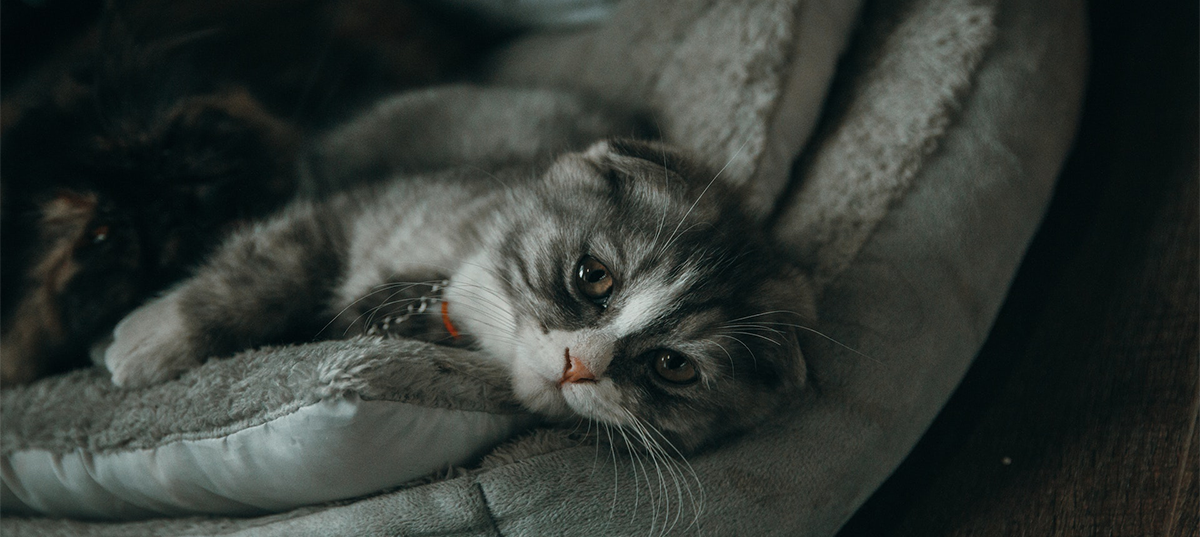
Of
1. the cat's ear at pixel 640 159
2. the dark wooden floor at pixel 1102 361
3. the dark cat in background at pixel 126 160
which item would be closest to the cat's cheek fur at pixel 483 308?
the cat's ear at pixel 640 159

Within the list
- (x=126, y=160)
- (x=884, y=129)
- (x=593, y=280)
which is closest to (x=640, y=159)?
(x=593, y=280)

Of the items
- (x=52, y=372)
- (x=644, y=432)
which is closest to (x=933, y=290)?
(x=644, y=432)

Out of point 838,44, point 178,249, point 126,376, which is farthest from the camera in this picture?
point 838,44

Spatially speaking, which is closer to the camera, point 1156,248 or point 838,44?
point 1156,248

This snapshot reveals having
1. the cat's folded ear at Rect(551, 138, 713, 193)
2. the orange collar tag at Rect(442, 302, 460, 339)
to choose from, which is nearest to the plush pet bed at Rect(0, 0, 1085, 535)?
the orange collar tag at Rect(442, 302, 460, 339)

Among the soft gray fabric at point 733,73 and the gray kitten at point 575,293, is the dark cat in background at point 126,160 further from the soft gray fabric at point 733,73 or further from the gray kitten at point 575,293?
the soft gray fabric at point 733,73

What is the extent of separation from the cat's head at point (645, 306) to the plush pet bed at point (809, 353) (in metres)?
0.07

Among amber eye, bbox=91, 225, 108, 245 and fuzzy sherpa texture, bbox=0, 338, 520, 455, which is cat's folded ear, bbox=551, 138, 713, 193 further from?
amber eye, bbox=91, 225, 108, 245

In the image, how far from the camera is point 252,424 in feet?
2.98

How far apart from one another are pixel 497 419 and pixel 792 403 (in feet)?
1.44

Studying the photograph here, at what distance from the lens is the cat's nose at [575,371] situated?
91 cm

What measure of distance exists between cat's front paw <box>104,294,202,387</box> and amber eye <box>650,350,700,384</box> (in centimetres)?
70

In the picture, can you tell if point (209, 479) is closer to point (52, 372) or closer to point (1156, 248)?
point (52, 372)

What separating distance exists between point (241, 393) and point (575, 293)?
47 cm
